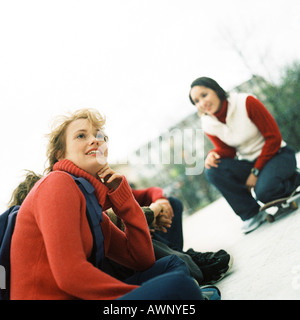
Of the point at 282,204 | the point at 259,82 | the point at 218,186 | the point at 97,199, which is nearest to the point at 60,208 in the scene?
the point at 97,199

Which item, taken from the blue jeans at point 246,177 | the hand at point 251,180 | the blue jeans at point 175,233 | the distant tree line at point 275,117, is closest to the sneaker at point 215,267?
the blue jeans at point 175,233

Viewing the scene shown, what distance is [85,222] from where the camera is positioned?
34.6 inches

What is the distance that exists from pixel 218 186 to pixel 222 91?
0.83 metres

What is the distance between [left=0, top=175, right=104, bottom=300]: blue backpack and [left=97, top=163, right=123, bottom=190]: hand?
0.17 metres

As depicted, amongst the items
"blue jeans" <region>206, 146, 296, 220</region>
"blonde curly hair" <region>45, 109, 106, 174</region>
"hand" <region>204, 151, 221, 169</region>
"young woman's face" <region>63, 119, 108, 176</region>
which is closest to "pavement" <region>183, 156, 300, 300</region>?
"blue jeans" <region>206, 146, 296, 220</region>

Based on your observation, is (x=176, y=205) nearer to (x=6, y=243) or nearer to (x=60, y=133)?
(x=60, y=133)

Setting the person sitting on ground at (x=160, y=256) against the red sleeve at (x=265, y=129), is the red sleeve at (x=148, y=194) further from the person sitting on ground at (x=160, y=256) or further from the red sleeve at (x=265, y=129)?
the red sleeve at (x=265, y=129)

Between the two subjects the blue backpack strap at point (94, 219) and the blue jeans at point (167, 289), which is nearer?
the blue jeans at point (167, 289)

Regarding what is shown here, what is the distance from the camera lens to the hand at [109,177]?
1.17 m

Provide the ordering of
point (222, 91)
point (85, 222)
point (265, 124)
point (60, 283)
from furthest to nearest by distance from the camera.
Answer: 1. point (222, 91)
2. point (265, 124)
3. point (85, 222)
4. point (60, 283)

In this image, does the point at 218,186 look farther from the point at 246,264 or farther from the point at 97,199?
the point at 97,199

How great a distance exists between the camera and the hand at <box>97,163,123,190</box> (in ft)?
3.85

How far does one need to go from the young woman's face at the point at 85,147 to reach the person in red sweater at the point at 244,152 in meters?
1.32

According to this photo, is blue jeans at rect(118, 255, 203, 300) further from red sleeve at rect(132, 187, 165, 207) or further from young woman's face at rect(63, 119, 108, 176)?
red sleeve at rect(132, 187, 165, 207)
